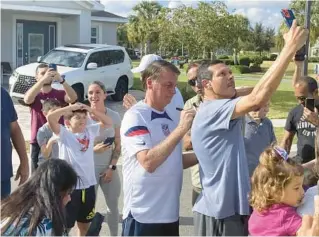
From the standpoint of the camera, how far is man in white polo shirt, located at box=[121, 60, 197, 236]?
3.33m

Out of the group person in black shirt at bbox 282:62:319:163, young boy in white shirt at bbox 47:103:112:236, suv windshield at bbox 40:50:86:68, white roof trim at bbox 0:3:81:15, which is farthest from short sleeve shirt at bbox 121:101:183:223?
white roof trim at bbox 0:3:81:15

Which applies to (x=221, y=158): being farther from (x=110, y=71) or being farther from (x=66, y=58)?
(x=110, y=71)

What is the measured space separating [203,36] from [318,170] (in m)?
18.7

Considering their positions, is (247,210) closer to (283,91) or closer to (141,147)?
(141,147)

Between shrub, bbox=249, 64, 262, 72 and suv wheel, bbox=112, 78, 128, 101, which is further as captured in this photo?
shrub, bbox=249, 64, 262, 72

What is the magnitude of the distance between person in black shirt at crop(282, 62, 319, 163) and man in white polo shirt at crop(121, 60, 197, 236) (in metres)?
1.96

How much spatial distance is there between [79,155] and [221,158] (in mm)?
1973

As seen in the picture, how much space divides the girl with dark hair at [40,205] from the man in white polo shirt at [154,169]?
614 millimetres

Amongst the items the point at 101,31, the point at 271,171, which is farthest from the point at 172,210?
the point at 101,31

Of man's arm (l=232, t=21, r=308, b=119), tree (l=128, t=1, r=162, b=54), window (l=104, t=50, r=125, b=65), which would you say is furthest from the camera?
tree (l=128, t=1, r=162, b=54)

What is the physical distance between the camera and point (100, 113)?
5.02 metres

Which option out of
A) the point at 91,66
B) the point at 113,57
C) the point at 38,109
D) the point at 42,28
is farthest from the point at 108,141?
the point at 42,28

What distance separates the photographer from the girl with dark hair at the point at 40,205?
2.70 m

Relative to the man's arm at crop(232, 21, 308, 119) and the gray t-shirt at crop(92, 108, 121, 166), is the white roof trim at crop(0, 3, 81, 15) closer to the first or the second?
the gray t-shirt at crop(92, 108, 121, 166)
